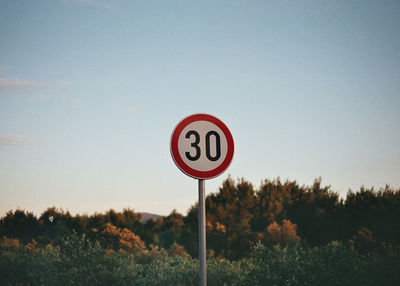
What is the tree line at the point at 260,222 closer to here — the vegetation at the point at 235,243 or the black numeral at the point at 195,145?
the vegetation at the point at 235,243

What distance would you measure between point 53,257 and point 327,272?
23.5 feet

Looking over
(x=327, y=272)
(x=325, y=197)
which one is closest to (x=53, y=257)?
(x=327, y=272)

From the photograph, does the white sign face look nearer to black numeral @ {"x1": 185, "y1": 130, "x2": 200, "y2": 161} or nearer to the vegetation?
black numeral @ {"x1": 185, "y1": 130, "x2": 200, "y2": 161}

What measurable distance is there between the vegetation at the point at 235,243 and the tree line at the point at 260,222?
7 cm

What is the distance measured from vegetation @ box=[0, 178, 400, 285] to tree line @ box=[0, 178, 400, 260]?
65 millimetres

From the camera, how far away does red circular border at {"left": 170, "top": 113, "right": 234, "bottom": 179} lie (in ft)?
14.9

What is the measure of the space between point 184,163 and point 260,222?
22.4 metres

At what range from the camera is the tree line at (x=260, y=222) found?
21734mm

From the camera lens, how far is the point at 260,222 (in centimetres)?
2600

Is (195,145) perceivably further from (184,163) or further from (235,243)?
(235,243)

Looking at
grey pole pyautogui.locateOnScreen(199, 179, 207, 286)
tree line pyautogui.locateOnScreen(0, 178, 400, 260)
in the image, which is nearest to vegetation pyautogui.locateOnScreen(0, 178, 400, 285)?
tree line pyautogui.locateOnScreen(0, 178, 400, 260)

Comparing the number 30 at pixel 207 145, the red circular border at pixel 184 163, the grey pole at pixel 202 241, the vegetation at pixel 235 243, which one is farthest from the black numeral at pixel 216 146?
the vegetation at pixel 235 243

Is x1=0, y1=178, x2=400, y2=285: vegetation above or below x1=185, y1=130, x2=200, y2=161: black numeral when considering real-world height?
below

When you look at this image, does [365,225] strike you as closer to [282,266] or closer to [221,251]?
[221,251]
